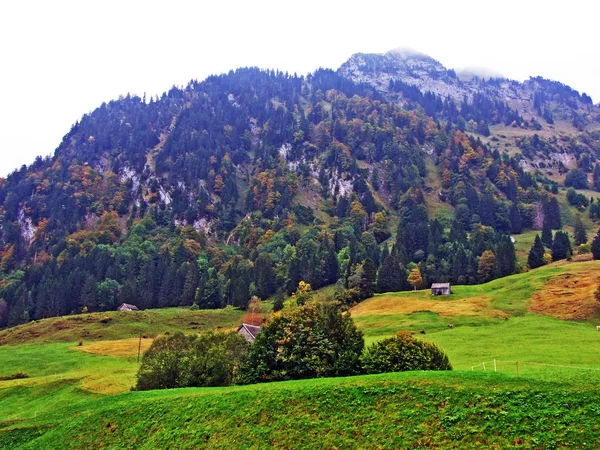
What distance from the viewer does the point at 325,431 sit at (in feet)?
103

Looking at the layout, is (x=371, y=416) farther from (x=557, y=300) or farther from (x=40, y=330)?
(x=40, y=330)

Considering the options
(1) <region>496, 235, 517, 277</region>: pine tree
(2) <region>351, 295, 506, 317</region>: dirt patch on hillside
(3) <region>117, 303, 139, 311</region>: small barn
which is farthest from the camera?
(3) <region>117, 303, 139, 311</region>: small barn

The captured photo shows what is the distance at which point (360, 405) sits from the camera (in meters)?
32.8

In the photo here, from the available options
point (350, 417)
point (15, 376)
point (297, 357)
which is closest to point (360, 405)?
point (350, 417)

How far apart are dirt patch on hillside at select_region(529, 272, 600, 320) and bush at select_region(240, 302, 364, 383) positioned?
167 feet

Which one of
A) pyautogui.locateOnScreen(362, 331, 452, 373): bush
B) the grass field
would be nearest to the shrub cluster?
pyautogui.locateOnScreen(362, 331, 452, 373): bush

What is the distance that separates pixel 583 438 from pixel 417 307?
255 ft

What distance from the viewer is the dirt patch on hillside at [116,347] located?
281ft

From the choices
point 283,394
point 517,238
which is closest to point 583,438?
point 283,394

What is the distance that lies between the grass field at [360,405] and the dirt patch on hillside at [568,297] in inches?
79.7

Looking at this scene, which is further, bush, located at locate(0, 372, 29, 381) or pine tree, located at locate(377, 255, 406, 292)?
pine tree, located at locate(377, 255, 406, 292)

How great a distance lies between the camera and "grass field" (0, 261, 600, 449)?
27984mm

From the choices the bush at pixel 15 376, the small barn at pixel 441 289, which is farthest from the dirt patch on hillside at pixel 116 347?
the small barn at pixel 441 289

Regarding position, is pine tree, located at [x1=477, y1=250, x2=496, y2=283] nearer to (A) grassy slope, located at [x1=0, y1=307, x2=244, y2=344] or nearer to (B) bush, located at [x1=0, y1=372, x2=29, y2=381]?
(A) grassy slope, located at [x1=0, y1=307, x2=244, y2=344]
